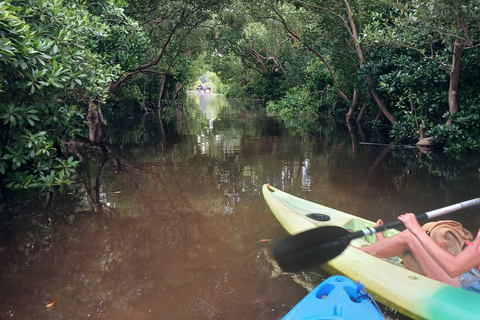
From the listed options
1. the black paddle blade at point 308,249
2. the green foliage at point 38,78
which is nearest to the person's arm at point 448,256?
the black paddle blade at point 308,249

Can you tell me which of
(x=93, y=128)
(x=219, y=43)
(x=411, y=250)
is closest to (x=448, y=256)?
(x=411, y=250)

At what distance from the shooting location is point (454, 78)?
26.7ft

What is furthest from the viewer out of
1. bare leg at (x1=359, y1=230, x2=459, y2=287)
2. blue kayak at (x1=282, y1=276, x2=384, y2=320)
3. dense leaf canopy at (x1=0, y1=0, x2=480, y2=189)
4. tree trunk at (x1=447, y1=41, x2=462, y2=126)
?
tree trunk at (x1=447, y1=41, x2=462, y2=126)

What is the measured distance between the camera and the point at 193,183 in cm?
649

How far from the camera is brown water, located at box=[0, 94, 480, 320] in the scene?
3.12 m

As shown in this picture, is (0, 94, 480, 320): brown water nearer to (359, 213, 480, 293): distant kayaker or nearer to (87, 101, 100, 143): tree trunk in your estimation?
(359, 213, 480, 293): distant kayaker

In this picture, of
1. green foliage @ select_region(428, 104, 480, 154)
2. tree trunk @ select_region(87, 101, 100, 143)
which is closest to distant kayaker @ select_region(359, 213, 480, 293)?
green foliage @ select_region(428, 104, 480, 154)

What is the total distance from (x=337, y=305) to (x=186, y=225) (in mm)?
2797

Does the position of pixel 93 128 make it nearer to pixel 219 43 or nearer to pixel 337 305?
pixel 337 305

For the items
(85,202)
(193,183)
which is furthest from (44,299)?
(193,183)

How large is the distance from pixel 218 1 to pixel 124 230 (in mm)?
9968

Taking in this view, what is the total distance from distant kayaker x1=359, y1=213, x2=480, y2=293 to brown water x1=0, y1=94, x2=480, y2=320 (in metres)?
0.50

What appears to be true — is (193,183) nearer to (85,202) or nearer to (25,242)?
(85,202)

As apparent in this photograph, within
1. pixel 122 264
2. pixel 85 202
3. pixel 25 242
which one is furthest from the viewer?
pixel 85 202
